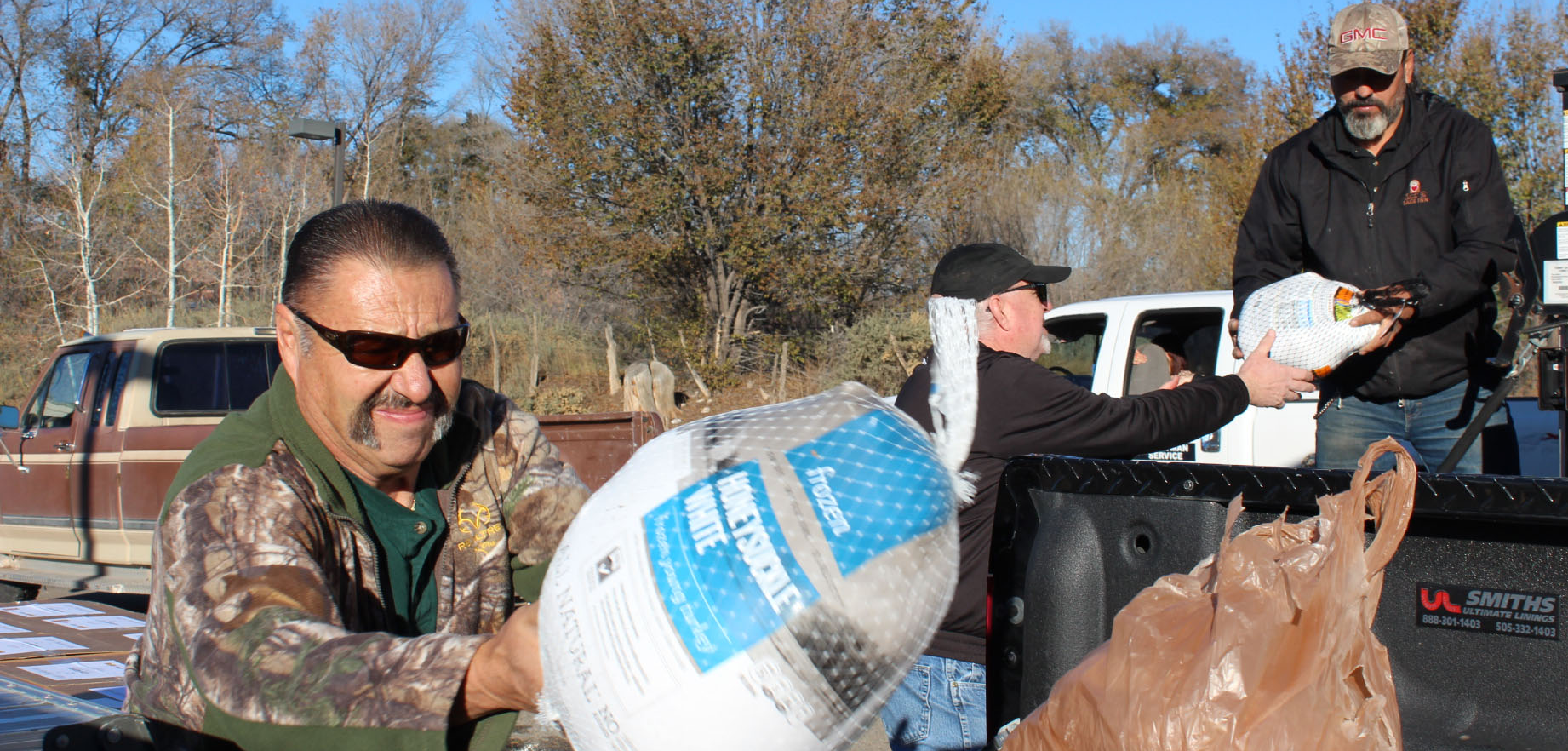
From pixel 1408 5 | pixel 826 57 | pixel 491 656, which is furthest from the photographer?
pixel 826 57

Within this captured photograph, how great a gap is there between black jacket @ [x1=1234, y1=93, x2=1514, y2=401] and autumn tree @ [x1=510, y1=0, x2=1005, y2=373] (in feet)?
48.7

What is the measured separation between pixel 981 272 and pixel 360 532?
1.81 m

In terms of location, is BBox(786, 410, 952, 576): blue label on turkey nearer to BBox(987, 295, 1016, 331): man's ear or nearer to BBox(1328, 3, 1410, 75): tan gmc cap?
BBox(987, 295, 1016, 331): man's ear

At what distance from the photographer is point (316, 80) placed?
3278cm

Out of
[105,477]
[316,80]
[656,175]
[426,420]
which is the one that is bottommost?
[105,477]

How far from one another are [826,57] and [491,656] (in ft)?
58.5

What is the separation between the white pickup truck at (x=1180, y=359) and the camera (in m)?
6.48

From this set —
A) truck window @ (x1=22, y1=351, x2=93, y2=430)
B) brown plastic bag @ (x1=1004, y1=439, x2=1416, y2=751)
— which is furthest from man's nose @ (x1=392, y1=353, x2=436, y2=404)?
truck window @ (x1=22, y1=351, x2=93, y2=430)

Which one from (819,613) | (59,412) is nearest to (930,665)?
(819,613)

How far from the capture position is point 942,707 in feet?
9.22

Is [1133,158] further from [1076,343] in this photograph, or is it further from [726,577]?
[726,577]

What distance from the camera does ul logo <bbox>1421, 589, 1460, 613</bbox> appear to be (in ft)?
5.97

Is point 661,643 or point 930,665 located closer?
point 661,643

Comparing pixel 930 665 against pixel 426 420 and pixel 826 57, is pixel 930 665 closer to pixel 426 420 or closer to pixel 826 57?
pixel 426 420
